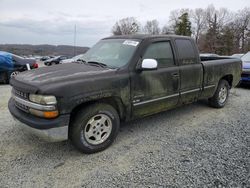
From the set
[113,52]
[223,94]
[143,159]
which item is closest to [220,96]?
[223,94]

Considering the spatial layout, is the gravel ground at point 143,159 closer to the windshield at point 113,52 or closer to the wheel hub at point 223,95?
the wheel hub at point 223,95

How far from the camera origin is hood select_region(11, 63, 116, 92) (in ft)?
9.66

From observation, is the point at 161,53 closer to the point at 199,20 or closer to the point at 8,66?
the point at 8,66

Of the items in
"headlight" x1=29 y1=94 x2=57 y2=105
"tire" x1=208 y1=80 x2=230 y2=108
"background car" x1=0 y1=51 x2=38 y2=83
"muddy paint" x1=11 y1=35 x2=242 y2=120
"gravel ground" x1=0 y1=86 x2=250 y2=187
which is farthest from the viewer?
"background car" x1=0 y1=51 x2=38 y2=83

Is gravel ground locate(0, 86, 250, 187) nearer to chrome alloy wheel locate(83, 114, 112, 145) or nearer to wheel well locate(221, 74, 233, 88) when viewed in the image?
chrome alloy wheel locate(83, 114, 112, 145)

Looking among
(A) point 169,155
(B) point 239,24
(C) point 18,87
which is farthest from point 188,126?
(B) point 239,24

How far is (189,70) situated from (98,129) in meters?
2.29

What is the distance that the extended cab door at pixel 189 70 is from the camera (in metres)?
4.46

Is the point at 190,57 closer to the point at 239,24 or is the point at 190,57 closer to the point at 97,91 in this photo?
the point at 97,91

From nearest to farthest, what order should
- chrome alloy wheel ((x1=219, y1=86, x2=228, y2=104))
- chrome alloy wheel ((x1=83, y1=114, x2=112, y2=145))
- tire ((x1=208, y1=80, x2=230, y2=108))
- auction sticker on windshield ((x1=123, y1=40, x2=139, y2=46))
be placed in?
chrome alloy wheel ((x1=83, y1=114, x2=112, y2=145)) → auction sticker on windshield ((x1=123, y1=40, x2=139, y2=46)) → tire ((x1=208, y1=80, x2=230, y2=108)) → chrome alloy wheel ((x1=219, y1=86, x2=228, y2=104))

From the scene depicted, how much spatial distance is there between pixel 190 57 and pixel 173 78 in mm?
790

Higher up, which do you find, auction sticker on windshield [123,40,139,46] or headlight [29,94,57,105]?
auction sticker on windshield [123,40,139,46]

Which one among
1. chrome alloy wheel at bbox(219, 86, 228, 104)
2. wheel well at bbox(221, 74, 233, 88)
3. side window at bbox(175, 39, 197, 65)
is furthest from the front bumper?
wheel well at bbox(221, 74, 233, 88)

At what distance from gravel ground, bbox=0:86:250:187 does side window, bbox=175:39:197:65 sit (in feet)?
4.27
